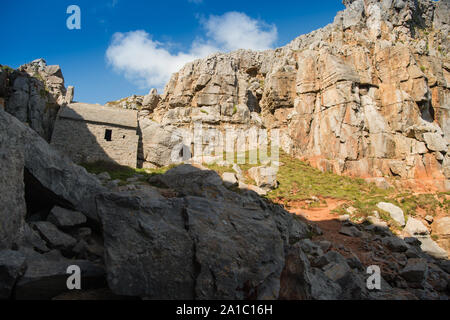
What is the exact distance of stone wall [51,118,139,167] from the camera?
934 inches

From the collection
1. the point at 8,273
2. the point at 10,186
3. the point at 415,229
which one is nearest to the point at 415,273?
the point at 415,229

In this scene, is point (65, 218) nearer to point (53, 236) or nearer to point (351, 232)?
point (53, 236)

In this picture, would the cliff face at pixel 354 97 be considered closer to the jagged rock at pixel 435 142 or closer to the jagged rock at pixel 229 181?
the jagged rock at pixel 435 142

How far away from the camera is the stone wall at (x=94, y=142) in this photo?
23.7m

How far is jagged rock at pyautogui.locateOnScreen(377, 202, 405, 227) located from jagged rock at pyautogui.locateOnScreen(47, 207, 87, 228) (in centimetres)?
2042

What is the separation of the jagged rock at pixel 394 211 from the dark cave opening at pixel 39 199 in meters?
21.0

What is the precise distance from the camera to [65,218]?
7.06 metres

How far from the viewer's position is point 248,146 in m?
36.5

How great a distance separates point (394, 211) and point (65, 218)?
21.5m

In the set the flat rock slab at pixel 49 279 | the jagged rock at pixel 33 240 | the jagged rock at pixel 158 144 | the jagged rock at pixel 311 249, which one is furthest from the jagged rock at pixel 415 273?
the jagged rock at pixel 158 144

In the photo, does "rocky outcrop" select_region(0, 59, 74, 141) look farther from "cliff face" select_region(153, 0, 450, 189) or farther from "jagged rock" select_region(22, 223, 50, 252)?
"jagged rock" select_region(22, 223, 50, 252)

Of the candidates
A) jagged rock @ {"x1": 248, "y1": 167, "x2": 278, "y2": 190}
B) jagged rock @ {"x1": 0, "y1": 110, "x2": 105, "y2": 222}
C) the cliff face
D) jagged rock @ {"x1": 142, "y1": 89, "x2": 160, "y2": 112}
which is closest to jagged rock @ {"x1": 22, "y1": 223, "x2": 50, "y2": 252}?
jagged rock @ {"x1": 0, "y1": 110, "x2": 105, "y2": 222}
